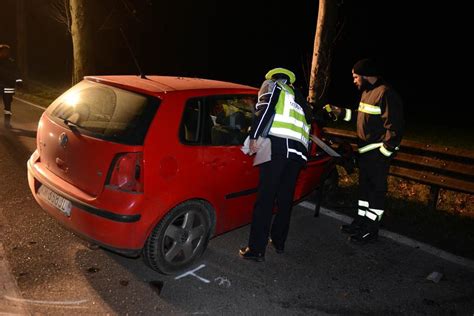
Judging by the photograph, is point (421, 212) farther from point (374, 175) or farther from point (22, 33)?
point (22, 33)

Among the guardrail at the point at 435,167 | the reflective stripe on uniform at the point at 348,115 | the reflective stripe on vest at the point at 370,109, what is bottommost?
the guardrail at the point at 435,167

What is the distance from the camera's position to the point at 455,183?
597 centimetres

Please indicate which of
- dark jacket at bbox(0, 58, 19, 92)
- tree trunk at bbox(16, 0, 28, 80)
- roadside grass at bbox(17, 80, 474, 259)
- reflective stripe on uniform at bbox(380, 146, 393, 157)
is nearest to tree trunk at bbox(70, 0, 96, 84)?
dark jacket at bbox(0, 58, 19, 92)

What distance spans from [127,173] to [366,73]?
8.98 feet

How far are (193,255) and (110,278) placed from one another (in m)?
0.73

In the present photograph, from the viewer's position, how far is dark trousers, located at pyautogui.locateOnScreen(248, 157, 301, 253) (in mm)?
4199

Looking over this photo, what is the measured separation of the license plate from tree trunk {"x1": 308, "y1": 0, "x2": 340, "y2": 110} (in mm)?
5271

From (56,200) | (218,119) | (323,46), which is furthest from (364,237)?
(323,46)

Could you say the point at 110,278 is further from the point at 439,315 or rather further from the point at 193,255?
the point at 439,315

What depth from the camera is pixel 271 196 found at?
4.26 metres

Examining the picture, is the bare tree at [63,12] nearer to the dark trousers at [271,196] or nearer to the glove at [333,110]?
the glove at [333,110]

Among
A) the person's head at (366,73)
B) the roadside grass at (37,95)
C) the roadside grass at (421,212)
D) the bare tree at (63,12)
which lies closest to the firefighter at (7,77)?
the roadside grass at (37,95)

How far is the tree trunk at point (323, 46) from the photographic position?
8234 millimetres

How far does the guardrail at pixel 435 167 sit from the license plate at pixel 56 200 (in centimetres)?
465
